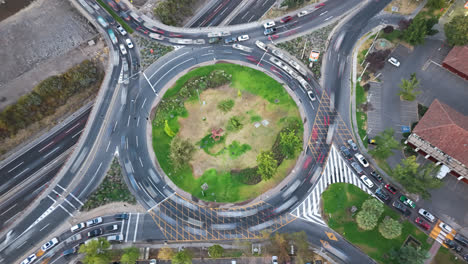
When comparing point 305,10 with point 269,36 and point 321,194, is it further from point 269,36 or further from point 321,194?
point 321,194

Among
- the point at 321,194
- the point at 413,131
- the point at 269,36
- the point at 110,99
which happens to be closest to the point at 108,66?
the point at 110,99

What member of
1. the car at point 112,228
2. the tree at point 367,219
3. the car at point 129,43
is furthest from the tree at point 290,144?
the car at point 129,43

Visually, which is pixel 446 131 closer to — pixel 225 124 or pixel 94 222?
pixel 225 124

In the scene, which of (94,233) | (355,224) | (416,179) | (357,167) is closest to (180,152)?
(94,233)

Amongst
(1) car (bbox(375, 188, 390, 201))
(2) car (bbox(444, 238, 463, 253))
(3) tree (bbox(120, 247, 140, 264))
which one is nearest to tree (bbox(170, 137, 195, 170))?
(3) tree (bbox(120, 247, 140, 264))

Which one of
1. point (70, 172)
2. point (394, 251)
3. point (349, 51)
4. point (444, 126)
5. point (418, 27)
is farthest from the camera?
point (349, 51)

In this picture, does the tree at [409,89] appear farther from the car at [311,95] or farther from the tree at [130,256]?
the tree at [130,256]
